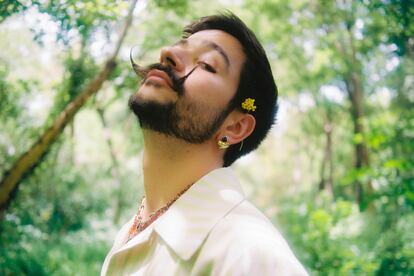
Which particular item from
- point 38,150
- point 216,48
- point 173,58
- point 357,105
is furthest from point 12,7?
point 357,105

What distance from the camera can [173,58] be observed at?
209 cm

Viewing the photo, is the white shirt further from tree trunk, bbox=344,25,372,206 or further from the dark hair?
tree trunk, bbox=344,25,372,206

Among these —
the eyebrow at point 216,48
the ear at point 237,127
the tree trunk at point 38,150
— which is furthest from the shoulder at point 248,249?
the tree trunk at point 38,150

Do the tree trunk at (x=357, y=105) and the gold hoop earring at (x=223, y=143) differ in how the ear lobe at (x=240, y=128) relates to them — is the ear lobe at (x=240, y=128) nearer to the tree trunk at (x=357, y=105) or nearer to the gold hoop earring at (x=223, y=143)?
the gold hoop earring at (x=223, y=143)

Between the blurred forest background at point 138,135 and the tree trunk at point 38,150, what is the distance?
0.06 feet

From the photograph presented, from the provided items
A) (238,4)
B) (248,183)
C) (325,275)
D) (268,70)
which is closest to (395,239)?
(325,275)

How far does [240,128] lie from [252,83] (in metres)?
0.27

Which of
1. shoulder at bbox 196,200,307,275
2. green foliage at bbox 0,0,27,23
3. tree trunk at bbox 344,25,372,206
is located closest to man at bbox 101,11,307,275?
shoulder at bbox 196,200,307,275

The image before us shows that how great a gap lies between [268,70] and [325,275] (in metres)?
4.89

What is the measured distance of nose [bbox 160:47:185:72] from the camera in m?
2.07

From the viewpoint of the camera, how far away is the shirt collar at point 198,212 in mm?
1437

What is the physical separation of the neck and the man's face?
0.06 meters

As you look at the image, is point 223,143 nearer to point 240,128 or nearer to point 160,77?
point 240,128

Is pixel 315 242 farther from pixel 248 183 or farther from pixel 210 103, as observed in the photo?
pixel 248 183
